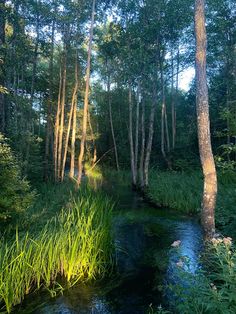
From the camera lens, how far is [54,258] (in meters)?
4.60

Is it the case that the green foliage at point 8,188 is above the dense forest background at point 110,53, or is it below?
below

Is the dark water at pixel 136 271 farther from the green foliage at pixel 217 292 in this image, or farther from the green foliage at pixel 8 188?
A: the green foliage at pixel 8 188

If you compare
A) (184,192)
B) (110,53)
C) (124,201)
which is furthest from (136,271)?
(110,53)

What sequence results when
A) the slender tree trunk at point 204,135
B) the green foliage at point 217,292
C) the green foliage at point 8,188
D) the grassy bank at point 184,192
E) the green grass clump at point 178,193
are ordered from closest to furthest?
the green foliage at point 217,292
the slender tree trunk at point 204,135
the green foliage at point 8,188
the grassy bank at point 184,192
the green grass clump at point 178,193

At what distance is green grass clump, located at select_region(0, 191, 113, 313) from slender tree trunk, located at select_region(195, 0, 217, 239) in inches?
68.5

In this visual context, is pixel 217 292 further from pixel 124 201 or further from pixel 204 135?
pixel 124 201

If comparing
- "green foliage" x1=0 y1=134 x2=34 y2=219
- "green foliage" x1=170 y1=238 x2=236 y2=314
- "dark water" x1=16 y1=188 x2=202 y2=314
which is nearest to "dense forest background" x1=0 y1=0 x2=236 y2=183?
"dark water" x1=16 y1=188 x2=202 y2=314

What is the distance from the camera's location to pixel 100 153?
2786cm

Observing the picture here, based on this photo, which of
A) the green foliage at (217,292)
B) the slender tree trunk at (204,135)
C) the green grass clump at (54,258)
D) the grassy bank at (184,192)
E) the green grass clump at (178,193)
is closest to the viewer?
the green foliage at (217,292)

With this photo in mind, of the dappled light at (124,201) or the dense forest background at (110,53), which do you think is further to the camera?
the dense forest background at (110,53)

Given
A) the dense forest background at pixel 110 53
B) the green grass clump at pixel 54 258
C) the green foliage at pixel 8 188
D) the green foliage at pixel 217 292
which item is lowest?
the green grass clump at pixel 54 258

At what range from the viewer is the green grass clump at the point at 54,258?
4.01 m

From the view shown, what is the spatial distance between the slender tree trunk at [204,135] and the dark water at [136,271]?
76 centimetres

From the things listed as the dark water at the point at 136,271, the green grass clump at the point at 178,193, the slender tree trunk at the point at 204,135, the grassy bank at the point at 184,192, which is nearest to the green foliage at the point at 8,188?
→ the dark water at the point at 136,271
